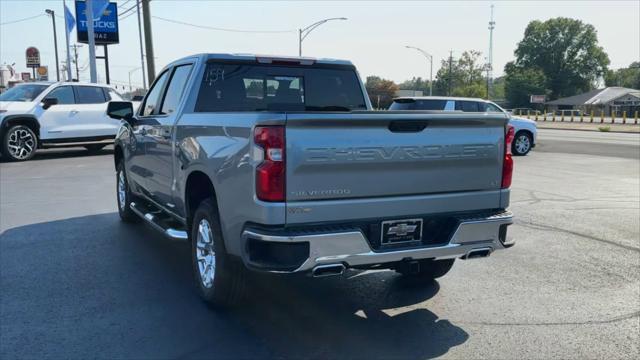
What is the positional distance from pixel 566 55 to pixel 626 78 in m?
27.8

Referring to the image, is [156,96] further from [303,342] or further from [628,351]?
[628,351]

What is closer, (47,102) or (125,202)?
(125,202)

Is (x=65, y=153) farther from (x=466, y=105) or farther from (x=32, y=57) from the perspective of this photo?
(x=32, y=57)

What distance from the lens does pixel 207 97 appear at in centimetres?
536

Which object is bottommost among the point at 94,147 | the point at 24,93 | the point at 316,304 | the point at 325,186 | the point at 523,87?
the point at 316,304

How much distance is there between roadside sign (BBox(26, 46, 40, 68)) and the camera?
4319cm

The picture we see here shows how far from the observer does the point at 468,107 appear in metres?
15.5

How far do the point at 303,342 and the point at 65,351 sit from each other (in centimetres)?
158

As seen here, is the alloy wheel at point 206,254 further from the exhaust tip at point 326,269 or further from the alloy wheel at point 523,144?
the alloy wheel at point 523,144

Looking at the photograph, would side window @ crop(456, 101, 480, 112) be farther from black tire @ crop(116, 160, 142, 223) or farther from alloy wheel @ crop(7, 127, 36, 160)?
alloy wheel @ crop(7, 127, 36, 160)

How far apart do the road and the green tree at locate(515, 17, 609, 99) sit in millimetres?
124663

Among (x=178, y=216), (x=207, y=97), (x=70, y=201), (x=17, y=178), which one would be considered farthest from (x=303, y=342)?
(x=17, y=178)

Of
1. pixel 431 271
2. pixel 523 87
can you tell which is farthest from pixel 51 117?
pixel 523 87

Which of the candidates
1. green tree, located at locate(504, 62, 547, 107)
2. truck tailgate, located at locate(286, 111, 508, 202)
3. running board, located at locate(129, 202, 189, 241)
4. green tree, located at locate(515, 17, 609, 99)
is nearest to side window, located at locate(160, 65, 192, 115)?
running board, located at locate(129, 202, 189, 241)
